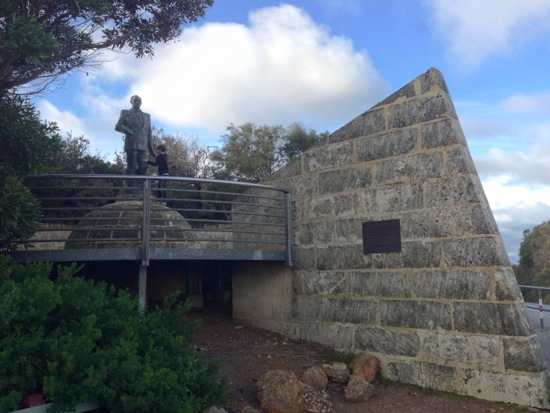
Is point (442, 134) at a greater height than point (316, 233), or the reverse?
point (442, 134)

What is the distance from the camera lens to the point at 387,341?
720 cm

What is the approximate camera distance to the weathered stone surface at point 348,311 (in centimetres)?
747

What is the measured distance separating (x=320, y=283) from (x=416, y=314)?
1.74 m

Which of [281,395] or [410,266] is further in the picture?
[410,266]

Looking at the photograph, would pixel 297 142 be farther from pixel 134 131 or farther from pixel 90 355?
pixel 90 355

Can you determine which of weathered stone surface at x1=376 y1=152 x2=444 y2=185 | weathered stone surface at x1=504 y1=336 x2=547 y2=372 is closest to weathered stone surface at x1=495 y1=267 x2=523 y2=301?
weathered stone surface at x1=504 y1=336 x2=547 y2=372

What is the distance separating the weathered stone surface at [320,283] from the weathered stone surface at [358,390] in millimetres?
1667

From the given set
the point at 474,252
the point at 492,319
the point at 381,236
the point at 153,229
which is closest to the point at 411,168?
the point at 381,236

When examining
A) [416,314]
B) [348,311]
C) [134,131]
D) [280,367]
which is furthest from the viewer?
[134,131]

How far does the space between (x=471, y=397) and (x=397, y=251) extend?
2.04 meters

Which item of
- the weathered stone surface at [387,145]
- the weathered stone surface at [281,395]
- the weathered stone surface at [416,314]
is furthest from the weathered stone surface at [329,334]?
the weathered stone surface at [387,145]

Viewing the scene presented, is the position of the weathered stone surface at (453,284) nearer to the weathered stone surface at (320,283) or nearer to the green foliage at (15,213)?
the weathered stone surface at (320,283)

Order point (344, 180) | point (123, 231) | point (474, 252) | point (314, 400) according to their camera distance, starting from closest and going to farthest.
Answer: point (314, 400) → point (474, 252) → point (344, 180) → point (123, 231)

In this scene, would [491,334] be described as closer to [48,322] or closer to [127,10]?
[48,322]
